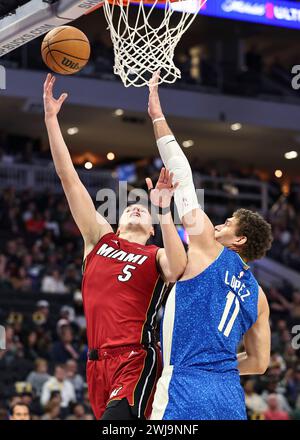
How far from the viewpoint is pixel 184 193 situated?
205 inches

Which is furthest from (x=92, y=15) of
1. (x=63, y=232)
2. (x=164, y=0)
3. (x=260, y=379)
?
(x=164, y=0)

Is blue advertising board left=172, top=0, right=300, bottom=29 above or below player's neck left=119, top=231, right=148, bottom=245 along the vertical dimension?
above

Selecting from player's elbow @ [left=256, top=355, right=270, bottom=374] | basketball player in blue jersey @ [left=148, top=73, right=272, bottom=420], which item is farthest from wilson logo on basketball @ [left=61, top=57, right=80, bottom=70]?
player's elbow @ [left=256, top=355, right=270, bottom=374]

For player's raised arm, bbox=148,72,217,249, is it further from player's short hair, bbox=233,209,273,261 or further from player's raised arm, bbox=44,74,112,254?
player's raised arm, bbox=44,74,112,254

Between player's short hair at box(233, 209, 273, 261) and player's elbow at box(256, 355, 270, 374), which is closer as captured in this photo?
player's short hair at box(233, 209, 273, 261)

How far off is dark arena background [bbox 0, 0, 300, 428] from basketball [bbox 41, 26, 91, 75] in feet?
20.9

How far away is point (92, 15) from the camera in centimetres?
2456

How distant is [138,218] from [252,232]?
0.83m

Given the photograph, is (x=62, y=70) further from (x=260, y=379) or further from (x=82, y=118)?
(x=82, y=118)

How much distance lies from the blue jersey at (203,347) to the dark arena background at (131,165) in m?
7.15

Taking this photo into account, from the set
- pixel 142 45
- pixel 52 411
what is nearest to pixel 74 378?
pixel 52 411

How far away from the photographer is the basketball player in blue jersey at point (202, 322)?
196 inches

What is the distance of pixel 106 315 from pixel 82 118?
680 inches

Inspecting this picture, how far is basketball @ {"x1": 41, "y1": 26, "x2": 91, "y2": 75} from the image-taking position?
6.57 meters
